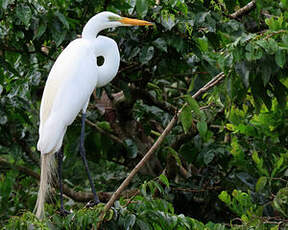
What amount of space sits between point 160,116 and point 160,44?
1.64 feet

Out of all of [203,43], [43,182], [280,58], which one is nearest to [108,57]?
[203,43]

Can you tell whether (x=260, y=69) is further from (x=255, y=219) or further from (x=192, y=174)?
(x=192, y=174)

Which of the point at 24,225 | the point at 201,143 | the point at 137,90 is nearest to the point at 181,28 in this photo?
the point at 137,90

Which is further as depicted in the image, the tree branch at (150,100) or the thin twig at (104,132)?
the thin twig at (104,132)

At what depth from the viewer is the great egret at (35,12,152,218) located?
2504mm

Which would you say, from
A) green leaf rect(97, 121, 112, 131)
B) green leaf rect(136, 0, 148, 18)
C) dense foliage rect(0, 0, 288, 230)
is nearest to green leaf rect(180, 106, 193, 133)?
dense foliage rect(0, 0, 288, 230)

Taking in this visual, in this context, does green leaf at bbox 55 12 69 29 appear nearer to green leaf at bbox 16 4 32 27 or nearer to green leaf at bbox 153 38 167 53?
green leaf at bbox 16 4 32 27

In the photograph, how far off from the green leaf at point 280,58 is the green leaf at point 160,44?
3.46ft

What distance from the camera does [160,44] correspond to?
2877 mm

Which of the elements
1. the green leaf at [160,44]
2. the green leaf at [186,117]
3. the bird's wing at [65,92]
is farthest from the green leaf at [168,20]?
the green leaf at [186,117]

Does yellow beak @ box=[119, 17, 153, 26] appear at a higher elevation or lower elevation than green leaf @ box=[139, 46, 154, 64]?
higher

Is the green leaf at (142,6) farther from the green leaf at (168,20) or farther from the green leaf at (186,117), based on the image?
the green leaf at (186,117)

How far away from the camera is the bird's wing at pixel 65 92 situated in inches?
98.2

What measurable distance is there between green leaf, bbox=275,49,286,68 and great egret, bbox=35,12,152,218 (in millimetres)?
840
